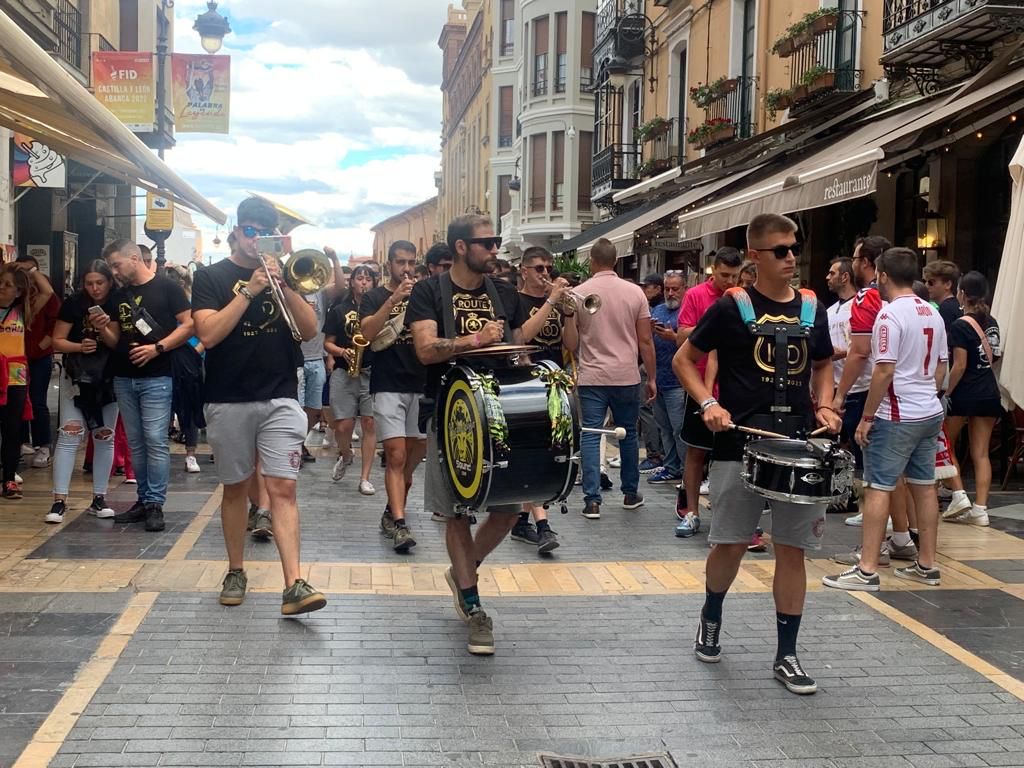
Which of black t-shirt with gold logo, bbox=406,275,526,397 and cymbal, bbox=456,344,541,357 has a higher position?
black t-shirt with gold logo, bbox=406,275,526,397

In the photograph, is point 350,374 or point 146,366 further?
point 350,374

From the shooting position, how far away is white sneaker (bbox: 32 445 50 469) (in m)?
9.79

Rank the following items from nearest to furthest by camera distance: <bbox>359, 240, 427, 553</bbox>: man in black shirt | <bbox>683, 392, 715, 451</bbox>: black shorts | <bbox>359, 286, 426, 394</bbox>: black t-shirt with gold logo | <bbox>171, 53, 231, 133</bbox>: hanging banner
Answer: <bbox>683, 392, 715, 451</bbox>: black shorts
<bbox>359, 240, 427, 553</bbox>: man in black shirt
<bbox>359, 286, 426, 394</bbox>: black t-shirt with gold logo
<bbox>171, 53, 231, 133</bbox>: hanging banner

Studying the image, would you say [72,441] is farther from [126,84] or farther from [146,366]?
[126,84]

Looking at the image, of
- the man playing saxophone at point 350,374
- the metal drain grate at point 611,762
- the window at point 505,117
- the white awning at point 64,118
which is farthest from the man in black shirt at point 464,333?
the window at point 505,117

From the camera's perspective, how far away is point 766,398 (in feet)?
14.9

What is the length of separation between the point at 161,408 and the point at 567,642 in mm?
3536

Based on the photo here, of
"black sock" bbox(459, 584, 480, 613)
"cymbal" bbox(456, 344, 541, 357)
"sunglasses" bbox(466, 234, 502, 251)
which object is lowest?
"black sock" bbox(459, 584, 480, 613)

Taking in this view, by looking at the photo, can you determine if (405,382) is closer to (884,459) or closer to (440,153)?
(884,459)

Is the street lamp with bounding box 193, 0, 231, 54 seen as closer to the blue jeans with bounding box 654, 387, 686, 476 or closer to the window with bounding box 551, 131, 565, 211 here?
the blue jeans with bounding box 654, 387, 686, 476

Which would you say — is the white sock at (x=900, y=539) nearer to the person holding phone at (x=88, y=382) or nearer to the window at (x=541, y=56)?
the person holding phone at (x=88, y=382)

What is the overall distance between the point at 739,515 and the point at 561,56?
36.3m

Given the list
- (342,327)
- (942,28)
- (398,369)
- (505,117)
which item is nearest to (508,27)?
(505,117)

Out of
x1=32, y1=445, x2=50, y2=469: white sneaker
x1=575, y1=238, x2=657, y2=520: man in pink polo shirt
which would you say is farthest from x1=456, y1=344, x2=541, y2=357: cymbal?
x1=32, y1=445, x2=50, y2=469: white sneaker
